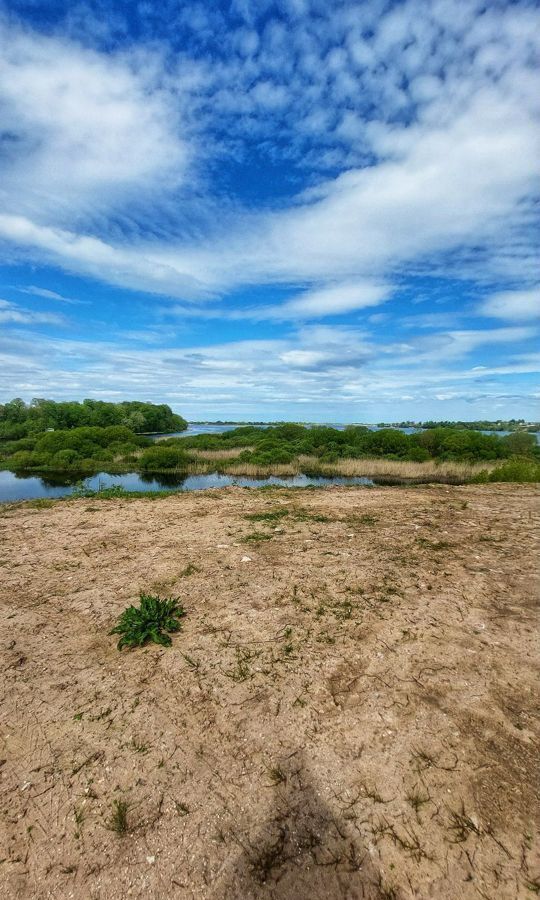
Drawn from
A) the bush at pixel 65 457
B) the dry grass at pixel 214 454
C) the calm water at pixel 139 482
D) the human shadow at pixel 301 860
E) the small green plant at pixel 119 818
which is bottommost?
the calm water at pixel 139 482

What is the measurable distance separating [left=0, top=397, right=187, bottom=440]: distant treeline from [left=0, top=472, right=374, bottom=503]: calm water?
74.7 feet

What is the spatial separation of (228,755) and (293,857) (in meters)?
0.80

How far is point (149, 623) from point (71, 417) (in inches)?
2602

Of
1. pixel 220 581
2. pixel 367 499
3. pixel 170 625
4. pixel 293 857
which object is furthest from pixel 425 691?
pixel 367 499

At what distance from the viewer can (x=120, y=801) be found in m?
2.53

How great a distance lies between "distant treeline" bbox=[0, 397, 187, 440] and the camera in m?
54.5

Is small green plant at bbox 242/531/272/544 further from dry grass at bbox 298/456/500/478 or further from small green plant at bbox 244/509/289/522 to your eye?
dry grass at bbox 298/456/500/478

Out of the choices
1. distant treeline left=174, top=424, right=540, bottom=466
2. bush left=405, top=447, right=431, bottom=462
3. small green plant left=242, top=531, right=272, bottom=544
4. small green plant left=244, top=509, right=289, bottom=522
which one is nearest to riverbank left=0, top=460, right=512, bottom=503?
distant treeline left=174, top=424, right=540, bottom=466

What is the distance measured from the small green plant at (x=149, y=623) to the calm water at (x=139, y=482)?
793 inches

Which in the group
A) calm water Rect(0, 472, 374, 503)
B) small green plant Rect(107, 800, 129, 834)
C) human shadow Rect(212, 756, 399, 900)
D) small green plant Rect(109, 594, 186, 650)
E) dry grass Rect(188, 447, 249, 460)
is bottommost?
calm water Rect(0, 472, 374, 503)

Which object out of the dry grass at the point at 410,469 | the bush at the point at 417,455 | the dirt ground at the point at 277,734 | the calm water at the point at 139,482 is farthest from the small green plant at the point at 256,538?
the bush at the point at 417,455

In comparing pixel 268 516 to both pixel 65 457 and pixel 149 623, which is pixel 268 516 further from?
pixel 65 457

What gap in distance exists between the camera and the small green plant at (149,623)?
4.23 metres

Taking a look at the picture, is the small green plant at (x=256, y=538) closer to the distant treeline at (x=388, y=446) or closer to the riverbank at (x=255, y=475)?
the riverbank at (x=255, y=475)
